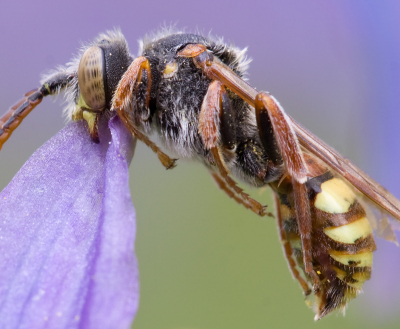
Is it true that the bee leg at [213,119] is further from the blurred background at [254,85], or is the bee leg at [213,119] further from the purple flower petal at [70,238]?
the blurred background at [254,85]

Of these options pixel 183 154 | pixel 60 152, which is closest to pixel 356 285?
pixel 183 154

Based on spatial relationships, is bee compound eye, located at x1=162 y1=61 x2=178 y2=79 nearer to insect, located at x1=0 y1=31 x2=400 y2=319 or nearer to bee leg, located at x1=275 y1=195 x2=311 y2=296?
insect, located at x1=0 y1=31 x2=400 y2=319

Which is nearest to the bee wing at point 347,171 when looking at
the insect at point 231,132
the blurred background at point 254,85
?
the insect at point 231,132

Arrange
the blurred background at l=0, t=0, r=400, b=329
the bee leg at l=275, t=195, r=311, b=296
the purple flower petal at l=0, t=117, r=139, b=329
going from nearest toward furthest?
the purple flower petal at l=0, t=117, r=139, b=329
the bee leg at l=275, t=195, r=311, b=296
the blurred background at l=0, t=0, r=400, b=329

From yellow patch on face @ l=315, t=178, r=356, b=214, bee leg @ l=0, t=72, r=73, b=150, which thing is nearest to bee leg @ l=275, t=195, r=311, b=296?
yellow patch on face @ l=315, t=178, r=356, b=214

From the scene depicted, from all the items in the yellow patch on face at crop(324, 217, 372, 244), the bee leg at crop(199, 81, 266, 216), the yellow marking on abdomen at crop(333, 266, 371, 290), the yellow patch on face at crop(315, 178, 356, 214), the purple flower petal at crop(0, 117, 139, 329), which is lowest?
the yellow marking on abdomen at crop(333, 266, 371, 290)

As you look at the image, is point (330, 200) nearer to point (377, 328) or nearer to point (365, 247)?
point (365, 247)

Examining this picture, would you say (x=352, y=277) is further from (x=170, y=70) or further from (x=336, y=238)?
(x=170, y=70)
